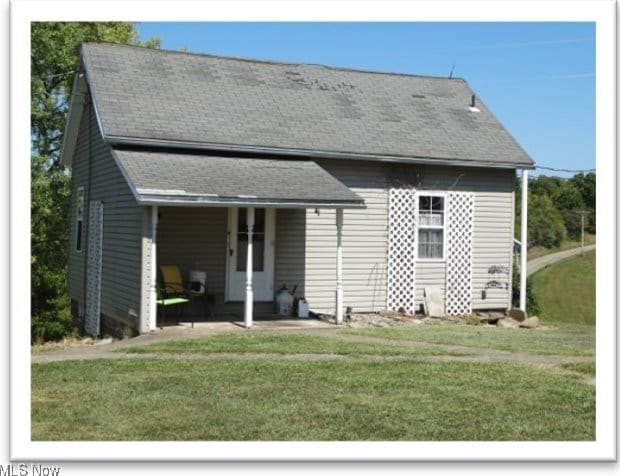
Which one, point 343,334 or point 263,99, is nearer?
point 343,334

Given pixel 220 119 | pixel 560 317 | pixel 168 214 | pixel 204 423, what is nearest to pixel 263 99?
pixel 220 119

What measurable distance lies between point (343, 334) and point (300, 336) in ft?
3.44

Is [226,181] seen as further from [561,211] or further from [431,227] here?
[561,211]

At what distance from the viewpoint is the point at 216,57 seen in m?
17.7

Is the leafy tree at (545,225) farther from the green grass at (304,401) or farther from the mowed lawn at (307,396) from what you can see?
the green grass at (304,401)

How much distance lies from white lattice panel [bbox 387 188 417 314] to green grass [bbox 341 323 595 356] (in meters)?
1.57

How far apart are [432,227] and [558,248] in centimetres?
1747

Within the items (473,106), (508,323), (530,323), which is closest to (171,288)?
(508,323)

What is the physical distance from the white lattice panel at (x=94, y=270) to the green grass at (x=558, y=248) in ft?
63.9

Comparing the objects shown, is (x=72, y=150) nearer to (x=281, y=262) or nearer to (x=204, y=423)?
(x=281, y=262)

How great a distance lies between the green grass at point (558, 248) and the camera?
105 ft

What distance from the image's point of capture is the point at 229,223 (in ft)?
51.6

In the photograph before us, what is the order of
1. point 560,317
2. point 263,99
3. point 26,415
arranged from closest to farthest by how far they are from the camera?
point 26,415 → point 263,99 → point 560,317
